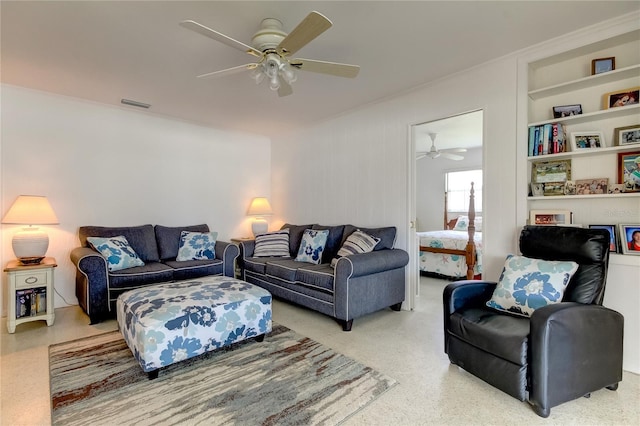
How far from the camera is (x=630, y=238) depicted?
2.17 m

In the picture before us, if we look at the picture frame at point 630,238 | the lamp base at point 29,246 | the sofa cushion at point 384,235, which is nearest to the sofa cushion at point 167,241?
the lamp base at point 29,246

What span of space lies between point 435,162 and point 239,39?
5981mm

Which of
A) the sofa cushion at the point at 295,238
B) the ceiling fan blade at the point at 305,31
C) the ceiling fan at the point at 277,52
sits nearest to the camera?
the ceiling fan blade at the point at 305,31

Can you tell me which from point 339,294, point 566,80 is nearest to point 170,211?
point 339,294

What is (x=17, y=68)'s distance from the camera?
9.41 ft

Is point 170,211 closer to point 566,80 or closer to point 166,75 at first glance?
point 166,75

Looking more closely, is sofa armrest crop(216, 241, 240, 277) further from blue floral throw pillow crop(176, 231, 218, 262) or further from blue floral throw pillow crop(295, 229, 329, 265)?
blue floral throw pillow crop(295, 229, 329, 265)

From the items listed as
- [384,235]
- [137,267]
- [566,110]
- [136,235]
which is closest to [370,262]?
[384,235]

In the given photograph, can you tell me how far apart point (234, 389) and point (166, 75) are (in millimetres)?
2787

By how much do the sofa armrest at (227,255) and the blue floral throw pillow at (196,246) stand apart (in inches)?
4.2

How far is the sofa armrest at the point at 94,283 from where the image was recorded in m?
2.96

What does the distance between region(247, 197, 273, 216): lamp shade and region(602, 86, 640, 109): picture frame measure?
4.18 m

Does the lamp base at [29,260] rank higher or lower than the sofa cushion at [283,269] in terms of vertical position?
higher

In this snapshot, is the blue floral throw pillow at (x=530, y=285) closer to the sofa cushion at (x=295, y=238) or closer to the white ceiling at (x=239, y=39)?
the white ceiling at (x=239, y=39)
